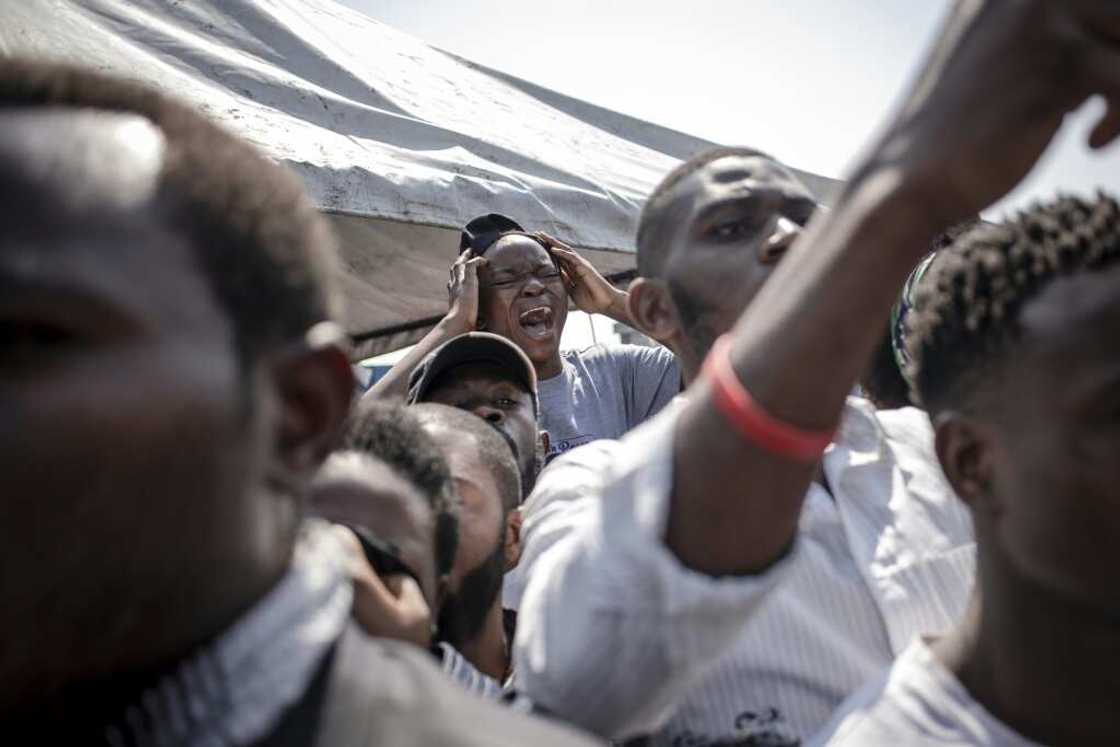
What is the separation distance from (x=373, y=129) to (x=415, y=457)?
7.46 ft

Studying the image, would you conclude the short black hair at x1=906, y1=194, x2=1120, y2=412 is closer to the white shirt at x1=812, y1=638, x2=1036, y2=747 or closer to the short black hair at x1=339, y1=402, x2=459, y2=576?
the white shirt at x1=812, y1=638, x2=1036, y2=747

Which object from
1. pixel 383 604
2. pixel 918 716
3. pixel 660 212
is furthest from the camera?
pixel 660 212

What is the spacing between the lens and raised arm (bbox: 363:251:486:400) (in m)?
3.42

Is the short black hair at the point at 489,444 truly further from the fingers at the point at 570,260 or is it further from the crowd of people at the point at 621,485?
the fingers at the point at 570,260

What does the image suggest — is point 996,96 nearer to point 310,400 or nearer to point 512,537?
point 310,400

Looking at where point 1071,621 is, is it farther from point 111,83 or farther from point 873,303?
point 111,83

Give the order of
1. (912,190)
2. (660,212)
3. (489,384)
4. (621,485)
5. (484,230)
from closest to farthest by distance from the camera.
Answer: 1. (912,190)
2. (621,485)
3. (660,212)
4. (489,384)
5. (484,230)

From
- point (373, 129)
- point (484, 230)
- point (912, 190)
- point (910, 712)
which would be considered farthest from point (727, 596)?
point (373, 129)

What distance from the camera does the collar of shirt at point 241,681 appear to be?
86 cm

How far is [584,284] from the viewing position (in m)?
3.96

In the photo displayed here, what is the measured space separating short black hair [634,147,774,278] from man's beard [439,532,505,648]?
2.24 ft

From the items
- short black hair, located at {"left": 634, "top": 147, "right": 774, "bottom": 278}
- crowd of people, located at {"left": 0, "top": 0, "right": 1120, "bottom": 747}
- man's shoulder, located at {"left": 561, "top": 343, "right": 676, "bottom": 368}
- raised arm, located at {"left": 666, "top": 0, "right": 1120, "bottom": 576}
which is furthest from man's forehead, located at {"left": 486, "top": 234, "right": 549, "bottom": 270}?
raised arm, located at {"left": 666, "top": 0, "right": 1120, "bottom": 576}

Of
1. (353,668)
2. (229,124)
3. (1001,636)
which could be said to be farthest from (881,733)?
(229,124)

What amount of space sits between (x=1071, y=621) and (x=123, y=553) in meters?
1.04
